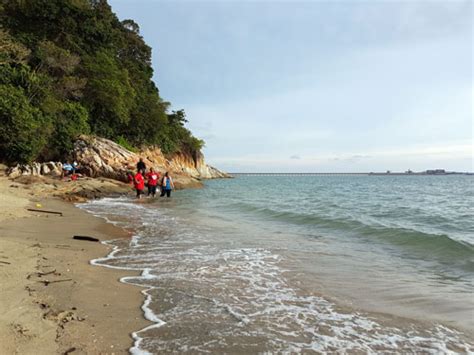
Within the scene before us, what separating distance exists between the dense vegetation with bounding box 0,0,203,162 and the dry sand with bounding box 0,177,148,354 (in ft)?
55.2

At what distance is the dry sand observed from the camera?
10.1ft

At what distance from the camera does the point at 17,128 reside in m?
21.2

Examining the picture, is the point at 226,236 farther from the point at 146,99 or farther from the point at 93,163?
the point at 146,99

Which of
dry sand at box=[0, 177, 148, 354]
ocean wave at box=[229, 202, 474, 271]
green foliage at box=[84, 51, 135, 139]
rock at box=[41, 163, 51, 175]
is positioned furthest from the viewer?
green foliage at box=[84, 51, 135, 139]

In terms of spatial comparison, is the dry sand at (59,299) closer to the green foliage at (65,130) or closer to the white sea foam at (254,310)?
the white sea foam at (254,310)

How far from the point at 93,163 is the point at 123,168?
2300 mm

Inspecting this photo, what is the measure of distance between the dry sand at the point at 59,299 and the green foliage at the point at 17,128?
15.5 m

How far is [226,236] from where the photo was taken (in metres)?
10.4

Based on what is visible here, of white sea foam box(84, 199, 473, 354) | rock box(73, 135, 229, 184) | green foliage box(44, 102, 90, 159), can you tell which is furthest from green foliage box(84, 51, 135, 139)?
white sea foam box(84, 199, 473, 354)

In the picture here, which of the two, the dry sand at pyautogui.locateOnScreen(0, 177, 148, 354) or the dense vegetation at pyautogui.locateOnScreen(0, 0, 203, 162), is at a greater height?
the dense vegetation at pyautogui.locateOnScreen(0, 0, 203, 162)

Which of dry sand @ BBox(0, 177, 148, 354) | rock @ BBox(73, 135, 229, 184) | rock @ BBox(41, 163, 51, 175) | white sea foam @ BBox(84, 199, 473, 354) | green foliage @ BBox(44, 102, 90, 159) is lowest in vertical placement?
white sea foam @ BBox(84, 199, 473, 354)

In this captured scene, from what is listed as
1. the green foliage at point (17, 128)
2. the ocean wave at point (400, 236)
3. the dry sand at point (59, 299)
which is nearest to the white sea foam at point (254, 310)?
the dry sand at point (59, 299)

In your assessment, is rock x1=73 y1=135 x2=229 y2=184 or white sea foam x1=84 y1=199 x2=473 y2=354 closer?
white sea foam x1=84 y1=199 x2=473 y2=354

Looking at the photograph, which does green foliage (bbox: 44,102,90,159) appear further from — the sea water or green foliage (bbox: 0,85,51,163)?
the sea water
